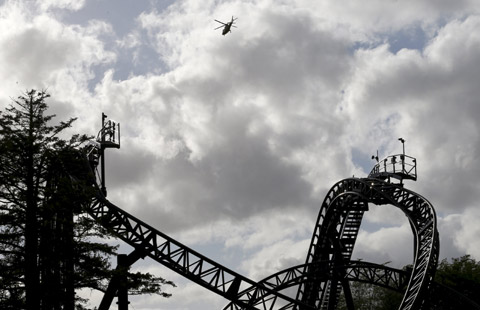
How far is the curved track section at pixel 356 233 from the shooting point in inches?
A: 1048

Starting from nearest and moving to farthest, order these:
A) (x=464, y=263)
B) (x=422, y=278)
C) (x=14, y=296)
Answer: (x=14, y=296) → (x=422, y=278) → (x=464, y=263)

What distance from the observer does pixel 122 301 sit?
2402 cm

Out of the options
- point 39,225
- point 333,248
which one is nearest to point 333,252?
point 333,248

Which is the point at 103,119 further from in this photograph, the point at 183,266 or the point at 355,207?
the point at 355,207

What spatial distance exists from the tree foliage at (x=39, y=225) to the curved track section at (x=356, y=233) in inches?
500

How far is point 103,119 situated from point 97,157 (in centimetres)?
205

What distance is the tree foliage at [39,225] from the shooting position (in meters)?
20.8

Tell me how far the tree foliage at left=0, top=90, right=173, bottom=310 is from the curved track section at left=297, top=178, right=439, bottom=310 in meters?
12.7

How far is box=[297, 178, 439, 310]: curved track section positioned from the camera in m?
26.6

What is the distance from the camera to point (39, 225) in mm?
21172

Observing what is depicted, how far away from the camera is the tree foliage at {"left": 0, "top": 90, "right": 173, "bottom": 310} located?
68.2 feet

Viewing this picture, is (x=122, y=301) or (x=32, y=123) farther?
(x=122, y=301)

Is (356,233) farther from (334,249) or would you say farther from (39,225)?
(39,225)

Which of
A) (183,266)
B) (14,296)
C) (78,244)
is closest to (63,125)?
(78,244)
